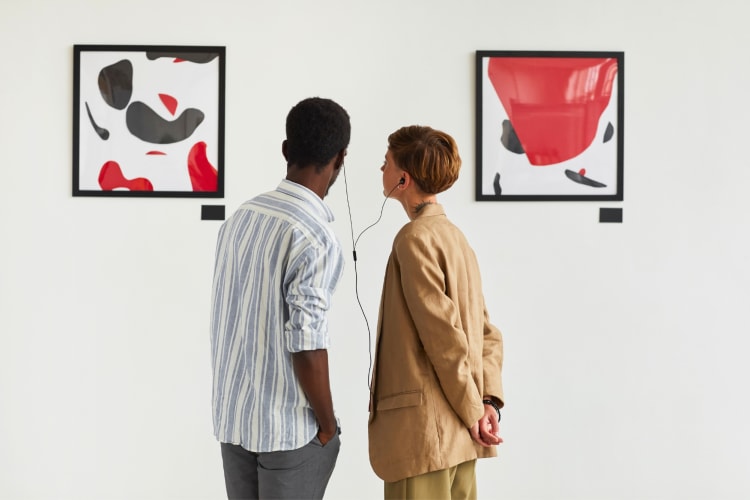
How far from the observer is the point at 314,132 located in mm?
1331

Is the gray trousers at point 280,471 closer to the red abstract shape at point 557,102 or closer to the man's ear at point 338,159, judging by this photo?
the man's ear at point 338,159

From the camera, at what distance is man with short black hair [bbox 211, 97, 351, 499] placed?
4.19 feet

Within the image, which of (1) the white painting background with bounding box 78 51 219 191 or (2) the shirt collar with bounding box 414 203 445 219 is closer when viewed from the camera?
(2) the shirt collar with bounding box 414 203 445 219

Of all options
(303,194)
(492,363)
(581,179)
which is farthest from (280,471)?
(581,179)

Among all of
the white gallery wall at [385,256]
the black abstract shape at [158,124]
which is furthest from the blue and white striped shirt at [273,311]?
the black abstract shape at [158,124]

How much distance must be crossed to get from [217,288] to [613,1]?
75.0 inches

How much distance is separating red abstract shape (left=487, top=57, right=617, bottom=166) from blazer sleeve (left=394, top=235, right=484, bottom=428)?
3.42ft

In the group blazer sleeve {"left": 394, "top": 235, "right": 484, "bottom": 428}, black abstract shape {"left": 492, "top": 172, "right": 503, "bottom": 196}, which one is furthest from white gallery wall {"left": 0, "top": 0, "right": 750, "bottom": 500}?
blazer sleeve {"left": 394, "top": 235, "right": 484, "bottom": 428}

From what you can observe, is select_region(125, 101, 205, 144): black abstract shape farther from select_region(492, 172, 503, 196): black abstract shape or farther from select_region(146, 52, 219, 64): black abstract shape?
select_region(492, 172, 503, 196): black abstract shape

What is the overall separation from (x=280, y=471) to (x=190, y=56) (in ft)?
5.37

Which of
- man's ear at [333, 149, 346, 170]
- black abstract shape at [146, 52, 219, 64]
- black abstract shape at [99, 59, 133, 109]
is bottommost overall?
man's ear at [333, 149, 346, 170]

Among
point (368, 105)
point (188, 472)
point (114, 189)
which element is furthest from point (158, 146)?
point (188, 472)

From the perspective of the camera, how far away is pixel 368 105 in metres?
2.33

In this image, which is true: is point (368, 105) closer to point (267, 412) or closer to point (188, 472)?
point (267, 412)
